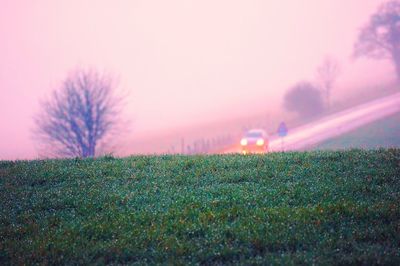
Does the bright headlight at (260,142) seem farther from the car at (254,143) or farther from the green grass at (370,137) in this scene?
the green grass at (370,137)

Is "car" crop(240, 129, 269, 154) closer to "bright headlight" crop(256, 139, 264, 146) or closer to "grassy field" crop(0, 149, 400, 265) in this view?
"bright headlight" crop(256, 139, 264, 146)

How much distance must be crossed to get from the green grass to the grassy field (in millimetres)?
25938

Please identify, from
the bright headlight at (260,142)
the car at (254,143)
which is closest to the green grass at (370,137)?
the car at (254,143)

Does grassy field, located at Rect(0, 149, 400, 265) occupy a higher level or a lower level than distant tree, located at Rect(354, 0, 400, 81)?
lower

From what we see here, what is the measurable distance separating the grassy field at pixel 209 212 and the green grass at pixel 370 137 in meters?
25.9

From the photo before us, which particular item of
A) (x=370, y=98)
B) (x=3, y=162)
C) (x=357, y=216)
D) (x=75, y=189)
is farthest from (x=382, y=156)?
(x=370, y=98)

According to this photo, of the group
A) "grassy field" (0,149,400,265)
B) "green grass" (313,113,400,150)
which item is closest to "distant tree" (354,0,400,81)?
"green grass" (313,113,400,150)

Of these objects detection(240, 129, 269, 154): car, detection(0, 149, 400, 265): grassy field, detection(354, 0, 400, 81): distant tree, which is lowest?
detection(0, 149, 400, 265): grassy field

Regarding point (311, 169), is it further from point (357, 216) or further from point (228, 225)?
point (228, 225)

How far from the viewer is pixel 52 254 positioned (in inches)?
319

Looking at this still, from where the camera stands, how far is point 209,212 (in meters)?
9.62

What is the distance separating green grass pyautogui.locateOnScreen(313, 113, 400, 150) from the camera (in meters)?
39.2

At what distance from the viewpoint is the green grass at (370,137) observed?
3919cm

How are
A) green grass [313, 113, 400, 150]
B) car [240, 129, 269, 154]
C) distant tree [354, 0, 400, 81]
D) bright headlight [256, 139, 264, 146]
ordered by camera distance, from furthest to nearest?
distant tree [354, 0, 400, 81] < green grass [313, 113, 400, 150] < bright headlight [256, 139, 264, 146] < car [240, 129, 269, 154]
